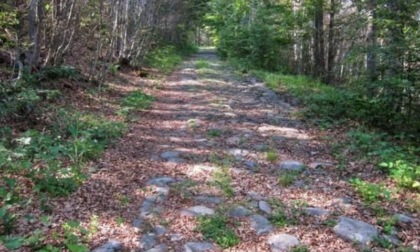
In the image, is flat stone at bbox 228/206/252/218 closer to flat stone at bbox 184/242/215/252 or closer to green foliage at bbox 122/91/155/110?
flat stone at bbox 184/242/215/252

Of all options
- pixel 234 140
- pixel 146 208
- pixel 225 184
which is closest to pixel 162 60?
pixel 234 140

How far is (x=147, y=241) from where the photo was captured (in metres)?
3.87

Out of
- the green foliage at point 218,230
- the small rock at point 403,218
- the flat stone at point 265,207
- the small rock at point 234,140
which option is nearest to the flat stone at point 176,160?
the small rock at point 234,140

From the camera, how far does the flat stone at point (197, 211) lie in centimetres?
444

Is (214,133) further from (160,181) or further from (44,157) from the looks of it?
(44,157)

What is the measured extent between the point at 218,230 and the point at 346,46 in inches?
645

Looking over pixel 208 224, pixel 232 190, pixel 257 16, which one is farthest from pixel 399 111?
pixel 257 16

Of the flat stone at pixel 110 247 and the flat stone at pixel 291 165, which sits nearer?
the flat stone at pixel 110 247

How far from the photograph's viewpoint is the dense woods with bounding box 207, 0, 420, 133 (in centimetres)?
782

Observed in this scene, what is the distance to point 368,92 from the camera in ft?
28.4

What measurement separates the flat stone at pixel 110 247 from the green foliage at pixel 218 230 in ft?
2.55

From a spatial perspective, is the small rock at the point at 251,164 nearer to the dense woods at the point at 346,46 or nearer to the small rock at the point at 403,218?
the small rock at the point at 403,218

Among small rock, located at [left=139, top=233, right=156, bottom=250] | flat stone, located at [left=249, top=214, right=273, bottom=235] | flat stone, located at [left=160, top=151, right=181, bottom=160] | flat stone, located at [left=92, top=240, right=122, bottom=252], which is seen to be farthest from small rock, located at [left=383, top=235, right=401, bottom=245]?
flat stone, located at [left=160, top=151, right=181, bottom=160]

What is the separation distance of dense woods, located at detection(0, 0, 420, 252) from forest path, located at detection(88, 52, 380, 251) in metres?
0.02
